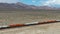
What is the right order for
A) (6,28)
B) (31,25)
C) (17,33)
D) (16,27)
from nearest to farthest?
(17,33)
(6,28)
(16,27)
(31,25)

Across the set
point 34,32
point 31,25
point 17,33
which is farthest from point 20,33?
point 31,25

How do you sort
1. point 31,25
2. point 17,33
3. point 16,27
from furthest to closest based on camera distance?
1. point 31,25
2. point 16,27
3. point 17,33

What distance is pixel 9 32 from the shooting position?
7.79m

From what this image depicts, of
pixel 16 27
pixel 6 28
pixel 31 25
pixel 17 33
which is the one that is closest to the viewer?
pixel 17 33

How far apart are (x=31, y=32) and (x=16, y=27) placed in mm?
1175

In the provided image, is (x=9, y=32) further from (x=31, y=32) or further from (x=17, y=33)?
(x=31, y=32)

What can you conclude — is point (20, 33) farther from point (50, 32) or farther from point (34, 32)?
point (50, 32)

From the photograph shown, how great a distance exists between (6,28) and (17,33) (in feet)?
2.91

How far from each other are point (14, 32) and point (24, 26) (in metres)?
1.50

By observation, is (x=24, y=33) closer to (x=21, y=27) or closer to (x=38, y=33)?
(x=38, y=33)

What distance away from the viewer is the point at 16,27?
889 cm

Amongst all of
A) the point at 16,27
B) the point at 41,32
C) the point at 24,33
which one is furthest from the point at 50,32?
the point at 16,27

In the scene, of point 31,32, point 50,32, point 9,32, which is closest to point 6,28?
point 9,32

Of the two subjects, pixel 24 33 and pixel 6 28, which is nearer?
pixel 24 33
